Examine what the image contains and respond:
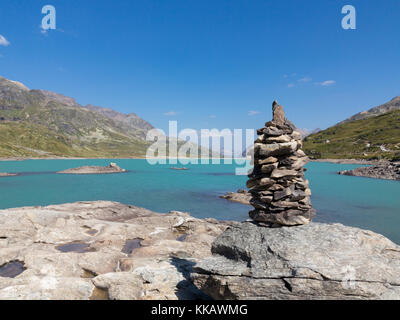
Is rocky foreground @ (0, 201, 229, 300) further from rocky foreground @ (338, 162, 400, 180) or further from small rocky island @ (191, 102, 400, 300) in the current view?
rocky foreground @ (338, 162, 400, 180)

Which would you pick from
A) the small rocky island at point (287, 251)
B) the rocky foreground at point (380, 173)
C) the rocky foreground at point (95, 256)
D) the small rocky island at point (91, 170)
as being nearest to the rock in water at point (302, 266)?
the small rocky island at point (287, 251)

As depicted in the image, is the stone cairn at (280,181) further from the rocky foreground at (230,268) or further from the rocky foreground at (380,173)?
the rocky foreground at (380,173)

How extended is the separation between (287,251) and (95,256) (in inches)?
646

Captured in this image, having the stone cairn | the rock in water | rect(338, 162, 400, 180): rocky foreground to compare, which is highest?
the stone cairn

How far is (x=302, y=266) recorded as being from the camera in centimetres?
1201

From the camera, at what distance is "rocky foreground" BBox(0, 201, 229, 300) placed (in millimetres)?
Answer: 15203

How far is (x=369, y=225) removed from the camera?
4262 cm

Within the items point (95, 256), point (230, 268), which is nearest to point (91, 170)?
point (95, 256)

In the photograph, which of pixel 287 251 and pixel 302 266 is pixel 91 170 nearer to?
pixel 287 251

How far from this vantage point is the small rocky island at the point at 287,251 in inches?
454

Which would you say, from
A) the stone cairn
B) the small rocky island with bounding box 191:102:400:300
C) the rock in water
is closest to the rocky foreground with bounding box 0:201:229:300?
the rock in water

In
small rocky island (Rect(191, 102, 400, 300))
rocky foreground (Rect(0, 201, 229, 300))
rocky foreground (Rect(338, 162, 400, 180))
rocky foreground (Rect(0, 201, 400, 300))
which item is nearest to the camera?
small rocky island (Rect(191, 102, 400, 300))

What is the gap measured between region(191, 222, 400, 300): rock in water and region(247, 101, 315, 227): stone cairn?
0.78 metres
